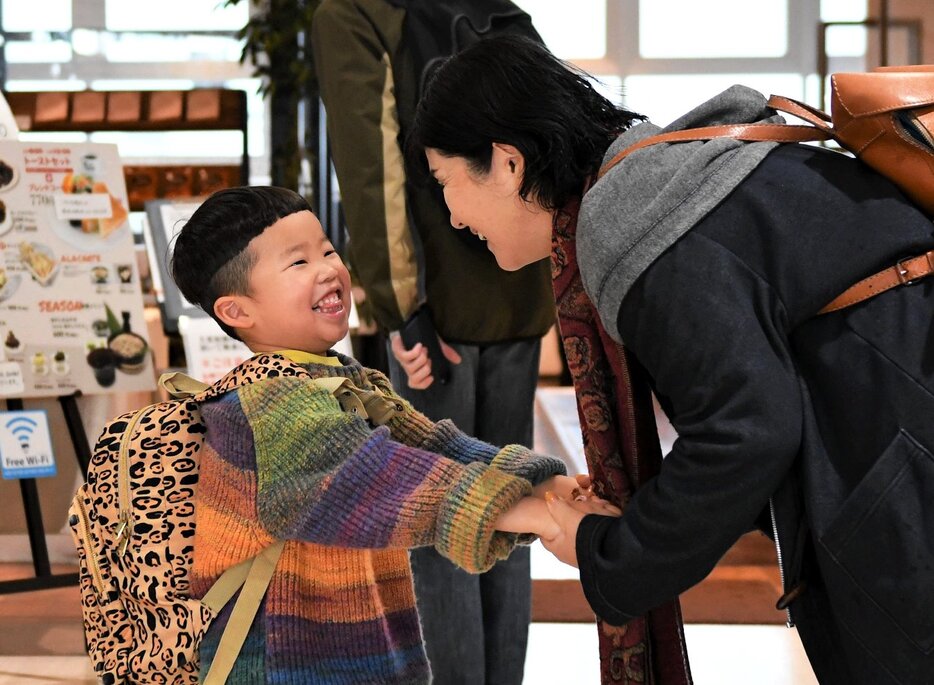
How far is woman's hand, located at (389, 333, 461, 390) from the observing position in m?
2.30

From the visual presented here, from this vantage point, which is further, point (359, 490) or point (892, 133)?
point (359, 490)

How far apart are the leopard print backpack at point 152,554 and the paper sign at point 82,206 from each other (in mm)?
1914

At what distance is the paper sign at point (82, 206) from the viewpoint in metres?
3.36

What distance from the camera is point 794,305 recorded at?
1.26 m

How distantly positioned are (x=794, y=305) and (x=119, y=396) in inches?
140

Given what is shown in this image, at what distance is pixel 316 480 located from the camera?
146cm

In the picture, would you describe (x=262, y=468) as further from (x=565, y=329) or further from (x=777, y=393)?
(x=777, y=393)

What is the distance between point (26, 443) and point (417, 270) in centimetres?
164

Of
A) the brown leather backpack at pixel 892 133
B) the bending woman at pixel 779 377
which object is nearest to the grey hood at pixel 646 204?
the bending woman at pixel 779 377

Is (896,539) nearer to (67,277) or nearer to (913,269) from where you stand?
(913,269)

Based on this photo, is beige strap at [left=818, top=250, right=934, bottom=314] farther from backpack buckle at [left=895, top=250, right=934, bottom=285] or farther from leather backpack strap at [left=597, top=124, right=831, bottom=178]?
leather backpack strap at [left=597, top=124, right=831, bottom=178]

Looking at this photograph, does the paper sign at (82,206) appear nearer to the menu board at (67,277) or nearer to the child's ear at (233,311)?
the menu board at (67,277)

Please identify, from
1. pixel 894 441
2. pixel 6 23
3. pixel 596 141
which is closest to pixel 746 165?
pixel 596 141

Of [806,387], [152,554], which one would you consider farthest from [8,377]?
[806,387]
